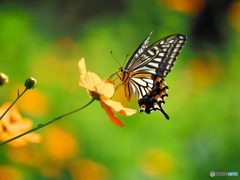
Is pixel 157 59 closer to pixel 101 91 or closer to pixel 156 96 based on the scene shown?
pixel 156 96

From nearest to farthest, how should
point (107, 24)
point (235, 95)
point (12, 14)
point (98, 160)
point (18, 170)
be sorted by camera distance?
point (18, 170) < point (98, 160) < point (235, 95) < point (12, 14) < point (107, 24)

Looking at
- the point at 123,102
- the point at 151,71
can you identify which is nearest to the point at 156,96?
the point at 151,71

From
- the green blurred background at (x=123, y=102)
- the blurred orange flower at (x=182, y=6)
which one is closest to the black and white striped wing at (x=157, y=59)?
the green blurred background at (x=123, y=102)

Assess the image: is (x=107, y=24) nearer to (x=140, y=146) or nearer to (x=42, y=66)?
(x=42, y=66)

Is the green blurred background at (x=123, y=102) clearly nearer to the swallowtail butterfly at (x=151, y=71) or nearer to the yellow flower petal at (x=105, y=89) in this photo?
the swallowtail butterfly at (x=151, y=71)

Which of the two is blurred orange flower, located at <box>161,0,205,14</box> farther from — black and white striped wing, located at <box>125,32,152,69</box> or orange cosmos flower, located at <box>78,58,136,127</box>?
orange cosmos flower, located at <box>78,58,136,127</box>

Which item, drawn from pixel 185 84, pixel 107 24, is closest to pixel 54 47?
pixel 107 24
